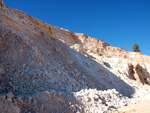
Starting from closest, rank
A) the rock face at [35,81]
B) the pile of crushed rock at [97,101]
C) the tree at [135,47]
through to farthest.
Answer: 1. the rock face at [35,81]
2. the pile of crushed rock at [97,101]
3. the tree at [135,47]

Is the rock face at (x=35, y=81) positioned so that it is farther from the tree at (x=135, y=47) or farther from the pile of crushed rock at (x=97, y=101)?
the tree at (x=135, y=47)

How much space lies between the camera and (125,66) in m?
15.8

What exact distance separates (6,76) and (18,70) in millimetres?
489

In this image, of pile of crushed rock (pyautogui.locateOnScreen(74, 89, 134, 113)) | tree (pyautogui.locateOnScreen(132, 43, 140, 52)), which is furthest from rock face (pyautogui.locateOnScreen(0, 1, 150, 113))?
tree (pyautogui.locateOnScreen(132, 43, 140, 52))

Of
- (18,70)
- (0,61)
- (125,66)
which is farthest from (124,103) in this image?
(125,66)

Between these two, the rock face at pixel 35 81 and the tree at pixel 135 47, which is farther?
the tree at pixel 135 47

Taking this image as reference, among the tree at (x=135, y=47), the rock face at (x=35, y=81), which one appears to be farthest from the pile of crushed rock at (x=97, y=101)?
the tree at (x=135, y=47)

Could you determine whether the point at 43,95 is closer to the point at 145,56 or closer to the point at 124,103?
the point at 124,103

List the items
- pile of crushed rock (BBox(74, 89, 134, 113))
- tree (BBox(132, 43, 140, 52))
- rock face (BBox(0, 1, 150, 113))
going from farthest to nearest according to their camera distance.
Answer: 1. tree (BBox(132, 43, 140, 52))
2. pile of crushed rock (BBox(74, 89, 134, 113))
3. rock face (BBox(0, 1, 150, 113))

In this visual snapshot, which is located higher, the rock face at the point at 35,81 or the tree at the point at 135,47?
the tree at the point at 135,47

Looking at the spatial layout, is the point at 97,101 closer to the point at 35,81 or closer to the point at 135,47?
the point at 35,81

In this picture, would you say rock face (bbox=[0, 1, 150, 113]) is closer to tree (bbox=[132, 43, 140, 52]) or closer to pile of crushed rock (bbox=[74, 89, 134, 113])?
pile of crushed rock (bbox=[74, 89, 134, 113])

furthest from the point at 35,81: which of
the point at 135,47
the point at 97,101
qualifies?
the point at 135,47

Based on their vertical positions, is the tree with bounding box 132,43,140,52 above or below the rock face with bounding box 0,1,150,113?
above
